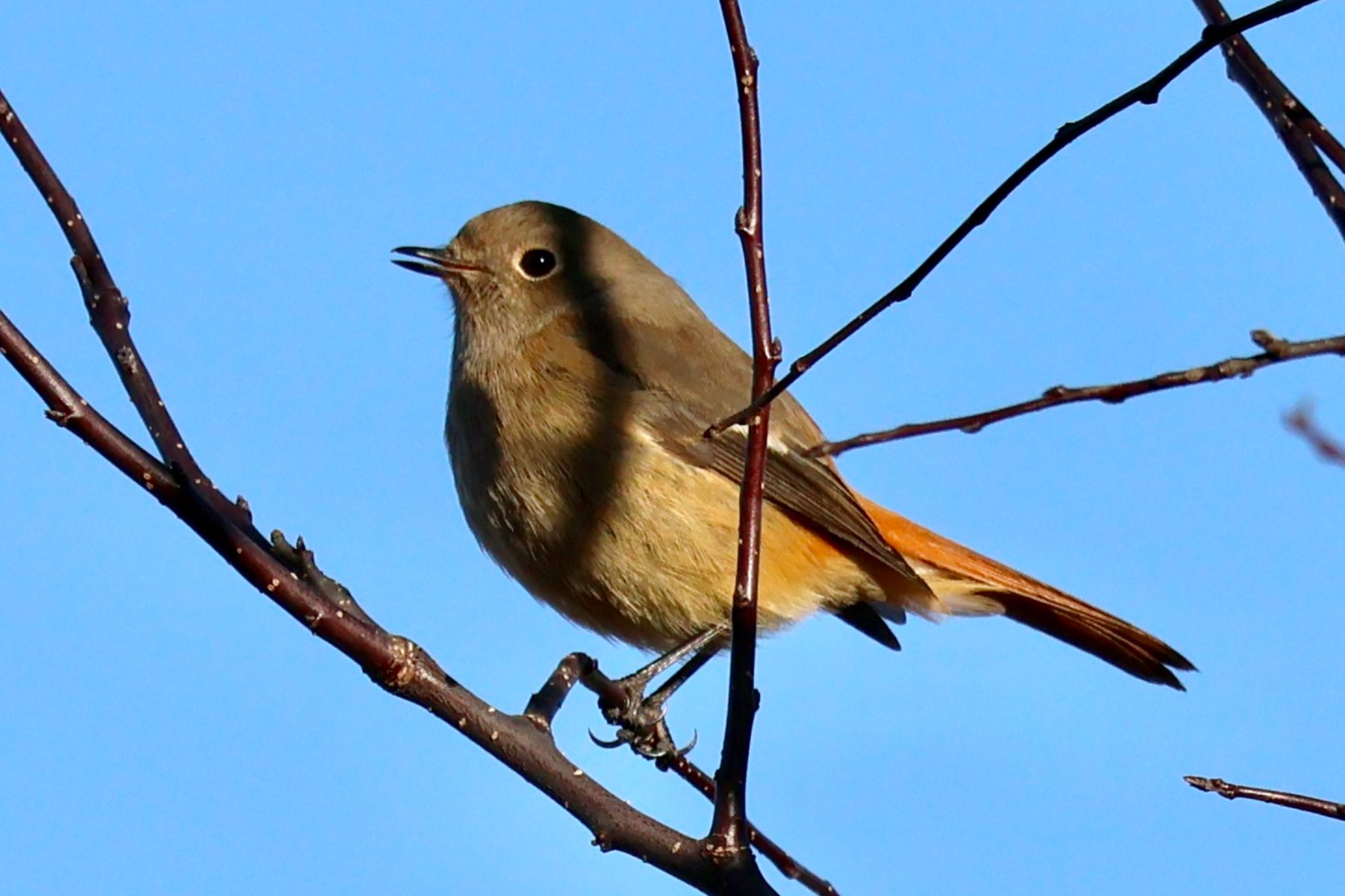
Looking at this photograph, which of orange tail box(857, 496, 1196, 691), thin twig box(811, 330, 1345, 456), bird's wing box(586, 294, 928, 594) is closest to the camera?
thin twig box(811, 330, 1345, 456)

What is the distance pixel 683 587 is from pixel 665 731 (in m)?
0.48

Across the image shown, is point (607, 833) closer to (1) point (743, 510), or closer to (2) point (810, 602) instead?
(1) point (743, 510)

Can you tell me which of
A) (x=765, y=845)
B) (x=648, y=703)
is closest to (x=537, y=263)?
(x=648, y=703)

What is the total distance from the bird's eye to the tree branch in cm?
298

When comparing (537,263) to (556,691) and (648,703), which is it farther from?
(556,691)

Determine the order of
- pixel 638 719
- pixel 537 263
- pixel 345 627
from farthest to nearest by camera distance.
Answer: pixel 537 263 < pixel 638 719 < pixel 345 627

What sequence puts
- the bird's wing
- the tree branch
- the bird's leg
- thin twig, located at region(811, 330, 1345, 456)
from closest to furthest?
1. thin twig, located at region(811, 330, 1345, 456)
2. the tree branch
3. the bird's leg
4. the bird's wing

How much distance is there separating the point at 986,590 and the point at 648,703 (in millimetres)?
1651

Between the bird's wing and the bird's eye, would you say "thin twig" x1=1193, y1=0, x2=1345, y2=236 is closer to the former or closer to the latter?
the bird's wing

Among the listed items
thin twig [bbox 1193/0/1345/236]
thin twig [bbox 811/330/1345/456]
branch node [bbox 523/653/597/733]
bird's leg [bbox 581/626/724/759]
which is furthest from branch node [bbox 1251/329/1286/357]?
bird's leg [bbox 581/626/724/759]

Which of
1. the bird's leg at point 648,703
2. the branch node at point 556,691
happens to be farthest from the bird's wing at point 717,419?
the branch node at point 556,691

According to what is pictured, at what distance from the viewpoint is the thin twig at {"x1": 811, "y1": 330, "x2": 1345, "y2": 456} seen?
7.09 feet

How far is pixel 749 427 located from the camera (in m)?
3.20

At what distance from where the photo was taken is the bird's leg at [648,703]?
4738mm
